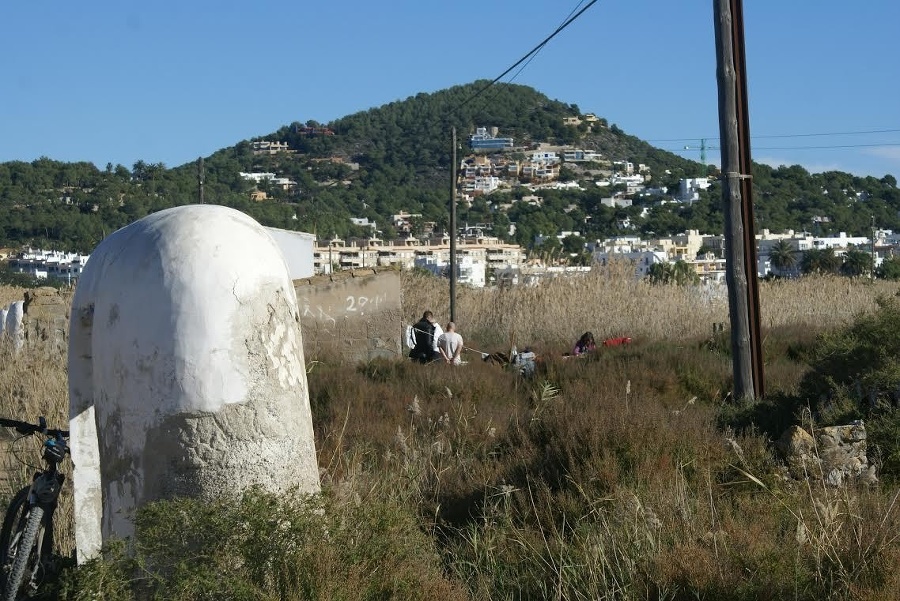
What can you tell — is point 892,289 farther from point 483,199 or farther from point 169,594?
point 483,199

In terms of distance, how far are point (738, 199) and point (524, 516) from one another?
526 centimetres

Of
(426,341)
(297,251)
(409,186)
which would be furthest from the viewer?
(409,186)

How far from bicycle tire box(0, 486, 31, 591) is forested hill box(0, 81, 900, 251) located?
44889 mm

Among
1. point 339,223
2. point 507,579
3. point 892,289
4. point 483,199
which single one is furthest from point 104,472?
point 483,199

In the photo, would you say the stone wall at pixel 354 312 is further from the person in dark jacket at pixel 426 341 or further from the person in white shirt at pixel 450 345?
the person in white shirt at pixel 450 345

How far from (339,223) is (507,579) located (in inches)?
3885

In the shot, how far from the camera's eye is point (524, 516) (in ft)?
23.2

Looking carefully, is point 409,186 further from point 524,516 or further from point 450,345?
point 524,516

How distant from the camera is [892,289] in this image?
32750mm

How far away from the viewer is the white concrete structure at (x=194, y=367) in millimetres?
5340

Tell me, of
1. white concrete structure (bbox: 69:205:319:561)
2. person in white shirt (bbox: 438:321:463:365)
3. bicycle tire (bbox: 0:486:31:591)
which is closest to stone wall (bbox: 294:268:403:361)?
person in white shirt (bbox: 438:321:463:365)

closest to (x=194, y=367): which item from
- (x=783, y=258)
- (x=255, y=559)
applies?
(x=255, y=559)

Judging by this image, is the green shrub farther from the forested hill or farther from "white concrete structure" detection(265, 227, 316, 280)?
the forested hill

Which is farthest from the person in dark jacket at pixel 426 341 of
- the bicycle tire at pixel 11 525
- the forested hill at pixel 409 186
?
the forested hill at pixel 409 186
